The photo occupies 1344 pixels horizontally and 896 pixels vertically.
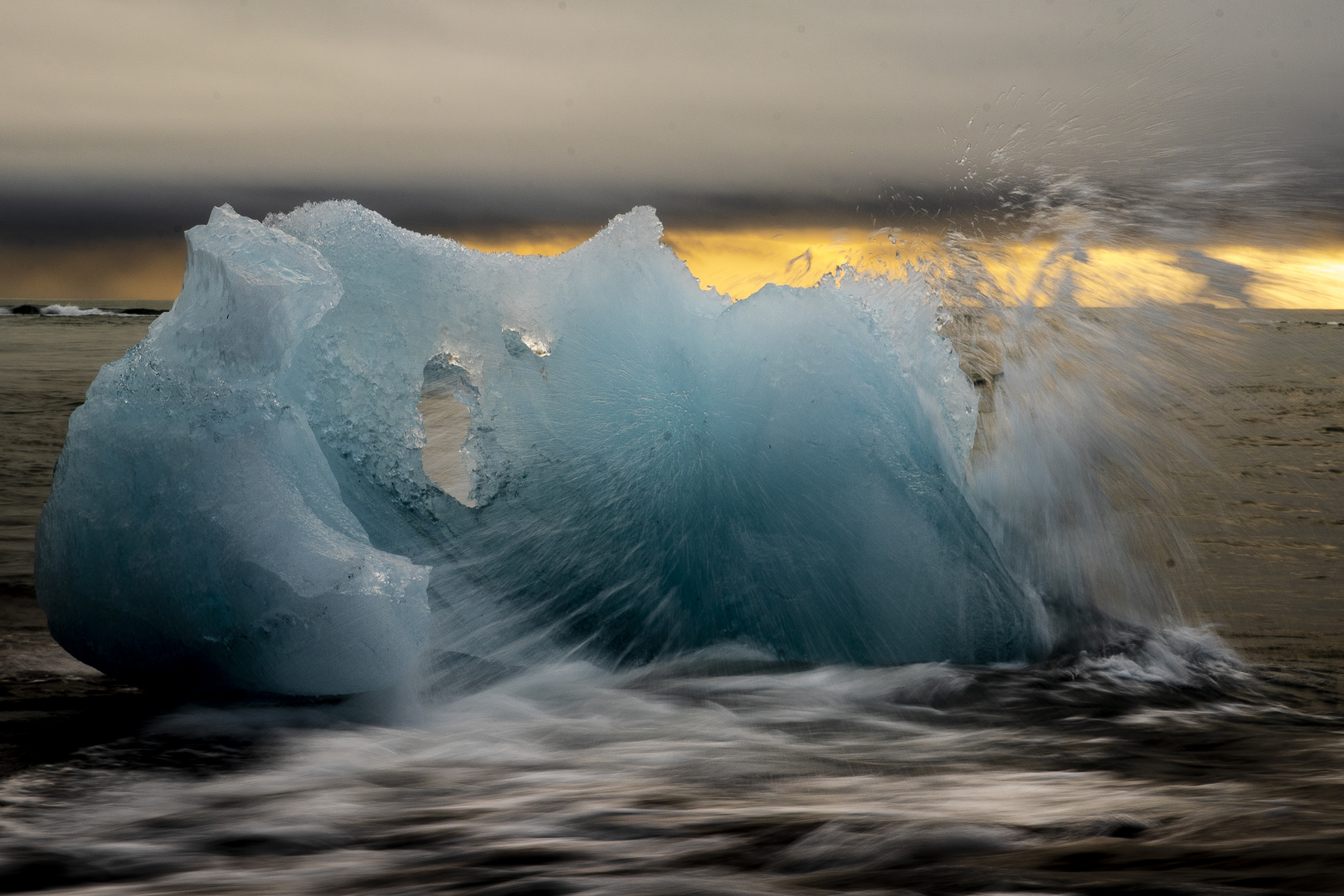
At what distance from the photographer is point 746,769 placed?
2883 mm

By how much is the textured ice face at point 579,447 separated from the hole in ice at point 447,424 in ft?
0.04

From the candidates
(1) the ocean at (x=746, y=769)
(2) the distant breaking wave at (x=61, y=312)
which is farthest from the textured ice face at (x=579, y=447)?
(2) the distant breaking wave at (x=61, y=312)

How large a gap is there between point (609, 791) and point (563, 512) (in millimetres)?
1276

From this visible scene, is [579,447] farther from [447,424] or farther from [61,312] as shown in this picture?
[61,312]

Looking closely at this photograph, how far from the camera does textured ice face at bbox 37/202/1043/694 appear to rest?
3145 mm

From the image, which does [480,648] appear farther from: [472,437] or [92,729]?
[92,729]

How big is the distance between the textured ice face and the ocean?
189mm

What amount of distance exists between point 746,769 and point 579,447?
1.42m

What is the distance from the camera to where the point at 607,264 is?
4.06 metres

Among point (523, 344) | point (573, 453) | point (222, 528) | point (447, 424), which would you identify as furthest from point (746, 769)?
point (447, 424)

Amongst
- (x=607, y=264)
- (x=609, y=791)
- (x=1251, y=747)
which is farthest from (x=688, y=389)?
(x=1251, y=747)

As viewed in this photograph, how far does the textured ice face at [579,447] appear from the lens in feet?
10.3

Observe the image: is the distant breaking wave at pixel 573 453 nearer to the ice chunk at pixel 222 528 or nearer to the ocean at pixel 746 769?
the ice chunk at pixel 222 528

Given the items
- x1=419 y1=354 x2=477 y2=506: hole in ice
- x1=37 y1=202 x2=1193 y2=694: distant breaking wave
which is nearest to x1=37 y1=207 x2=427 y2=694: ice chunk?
x1=37 y1=202 x2=1193 y2=694: distant breaking wave
